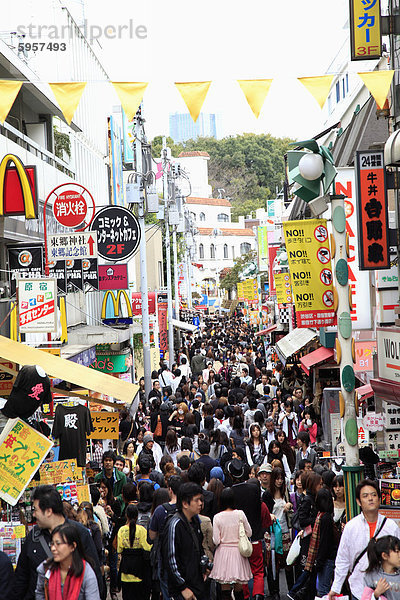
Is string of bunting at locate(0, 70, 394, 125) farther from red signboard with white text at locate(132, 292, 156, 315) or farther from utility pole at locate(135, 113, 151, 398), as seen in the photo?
red signboard with white text at locate(132, 292, 156, 315)

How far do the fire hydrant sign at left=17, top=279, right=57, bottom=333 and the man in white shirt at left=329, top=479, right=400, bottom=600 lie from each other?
303 inches

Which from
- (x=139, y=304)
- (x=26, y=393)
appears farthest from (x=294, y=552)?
(x=139, y=304)

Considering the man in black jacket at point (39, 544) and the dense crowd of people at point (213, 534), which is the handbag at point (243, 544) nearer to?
the dense crowd of people at point (213, 534)

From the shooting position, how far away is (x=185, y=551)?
21.4ft

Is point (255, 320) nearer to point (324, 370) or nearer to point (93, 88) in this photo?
point (93, 88)

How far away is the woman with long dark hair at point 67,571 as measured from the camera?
513cm

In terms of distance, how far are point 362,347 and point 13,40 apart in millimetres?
9988

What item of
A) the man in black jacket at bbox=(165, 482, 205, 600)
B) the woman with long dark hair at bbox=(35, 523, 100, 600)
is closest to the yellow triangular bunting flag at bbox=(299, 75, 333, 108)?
the man in black jacket at bbox=(165, 482, 205, 600)

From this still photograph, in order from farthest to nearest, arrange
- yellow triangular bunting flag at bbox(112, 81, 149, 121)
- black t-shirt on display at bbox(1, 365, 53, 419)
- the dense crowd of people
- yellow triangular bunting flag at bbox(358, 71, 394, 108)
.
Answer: yellow triangular bunting flag at bbox(112, 81, 149, 121)
yellow triangular bunting flag at bbox(358, 71, 394, 108)
black t-shirt on display at bbox(1, 365, 53, 419)
the dense crowd of people

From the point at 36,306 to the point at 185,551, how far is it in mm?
7309

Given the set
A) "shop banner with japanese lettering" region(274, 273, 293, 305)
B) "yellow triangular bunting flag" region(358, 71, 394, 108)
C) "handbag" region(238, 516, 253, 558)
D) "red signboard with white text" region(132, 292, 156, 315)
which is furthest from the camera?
"red signboard with white text" region(132, 292, 156, 315)

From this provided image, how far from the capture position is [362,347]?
46.2 feet

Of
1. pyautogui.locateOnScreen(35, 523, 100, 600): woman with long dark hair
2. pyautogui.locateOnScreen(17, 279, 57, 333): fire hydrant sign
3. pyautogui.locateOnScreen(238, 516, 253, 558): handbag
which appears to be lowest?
pyautogui.locateOnScreen(238, 516, 253, 558): handbag

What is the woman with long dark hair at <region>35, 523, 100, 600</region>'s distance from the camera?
202 inches
